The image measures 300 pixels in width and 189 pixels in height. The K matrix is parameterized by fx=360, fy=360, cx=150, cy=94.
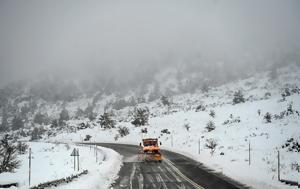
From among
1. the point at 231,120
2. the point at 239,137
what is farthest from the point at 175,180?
the point at 231,120

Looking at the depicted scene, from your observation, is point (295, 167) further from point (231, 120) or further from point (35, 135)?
point (35, 135)

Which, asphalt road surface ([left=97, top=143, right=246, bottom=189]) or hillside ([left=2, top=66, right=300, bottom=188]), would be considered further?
hillside ([left=2, top=66, right=300, bottom=188])

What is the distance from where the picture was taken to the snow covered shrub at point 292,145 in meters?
28.9

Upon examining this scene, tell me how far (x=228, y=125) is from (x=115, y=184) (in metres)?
35.5

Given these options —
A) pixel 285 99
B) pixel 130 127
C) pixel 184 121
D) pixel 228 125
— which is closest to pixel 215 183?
pixel 228 125

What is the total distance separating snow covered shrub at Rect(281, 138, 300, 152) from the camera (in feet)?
94.9

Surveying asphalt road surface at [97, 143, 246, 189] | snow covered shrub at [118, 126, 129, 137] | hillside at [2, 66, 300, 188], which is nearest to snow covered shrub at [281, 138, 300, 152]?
hillside at [2, 66, 300, 188]

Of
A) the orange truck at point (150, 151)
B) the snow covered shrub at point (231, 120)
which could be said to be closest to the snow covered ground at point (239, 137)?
the snow covered shrub at point (231, 120)

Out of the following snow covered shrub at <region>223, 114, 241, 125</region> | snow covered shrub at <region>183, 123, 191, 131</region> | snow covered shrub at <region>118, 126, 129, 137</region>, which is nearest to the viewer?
snow covered shrub at <region>223, 114, 241, 125</region>

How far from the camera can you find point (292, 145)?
30.0 meters

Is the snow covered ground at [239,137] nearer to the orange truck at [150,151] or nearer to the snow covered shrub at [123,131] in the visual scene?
the snow covered shrub at [123,131]

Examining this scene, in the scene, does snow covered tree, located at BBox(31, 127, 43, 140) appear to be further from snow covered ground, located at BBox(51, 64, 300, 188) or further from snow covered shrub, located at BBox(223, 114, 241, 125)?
snow covered shrub, located at BBox(223, 114, 241, 125)

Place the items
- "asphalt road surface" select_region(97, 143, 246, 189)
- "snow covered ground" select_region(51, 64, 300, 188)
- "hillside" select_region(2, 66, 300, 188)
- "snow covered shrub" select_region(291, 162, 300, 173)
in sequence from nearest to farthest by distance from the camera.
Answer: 1. "asphalt road surface" select_region(97, 143, 246, 189)
2. "snow covered shrub" select_region(291, 162, 300, 173)
3. "snow covered ground" select_region(51, 64, 300, 188)
4. "hillside" select_region(2, 66, 300, 188)

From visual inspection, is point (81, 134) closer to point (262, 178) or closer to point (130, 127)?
point (130, 127)
